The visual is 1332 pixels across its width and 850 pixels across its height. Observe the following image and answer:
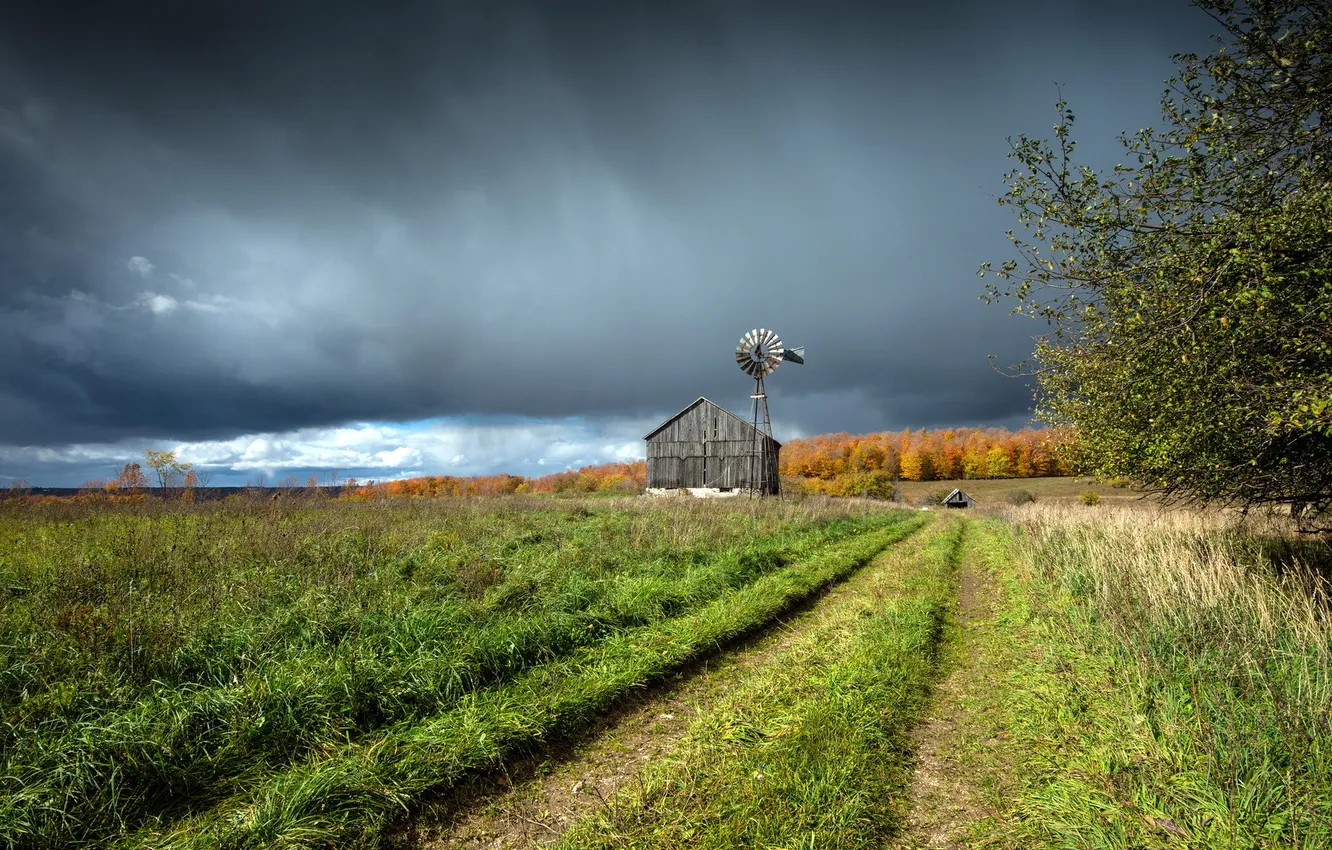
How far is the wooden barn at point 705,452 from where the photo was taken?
41.8 meters

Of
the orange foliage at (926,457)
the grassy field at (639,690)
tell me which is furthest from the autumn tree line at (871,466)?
the grassy field at (639,690)

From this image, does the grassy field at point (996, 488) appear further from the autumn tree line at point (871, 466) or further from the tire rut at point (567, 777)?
the tire rut at point (567, 777)

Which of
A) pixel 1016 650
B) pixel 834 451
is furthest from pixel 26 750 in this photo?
pixel 834 451

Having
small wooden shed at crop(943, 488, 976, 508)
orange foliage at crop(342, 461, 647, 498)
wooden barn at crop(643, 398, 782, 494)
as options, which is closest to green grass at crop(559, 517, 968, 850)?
orange foliage at crop(342, 461, 647, 498)

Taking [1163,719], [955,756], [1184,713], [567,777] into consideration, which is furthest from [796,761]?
[1184,713]

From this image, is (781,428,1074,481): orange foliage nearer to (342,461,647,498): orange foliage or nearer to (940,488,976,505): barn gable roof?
(940,488,976,505): barn gable roof

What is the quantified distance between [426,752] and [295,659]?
2.41 m

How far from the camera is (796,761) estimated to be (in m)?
4.69

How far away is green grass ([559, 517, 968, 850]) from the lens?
12.8 ft

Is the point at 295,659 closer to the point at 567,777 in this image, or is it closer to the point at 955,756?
the point at 567,777

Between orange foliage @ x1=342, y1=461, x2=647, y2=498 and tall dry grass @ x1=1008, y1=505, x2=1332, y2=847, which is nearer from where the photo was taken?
tall dry grass @ x1=1008, y1=505, x2=1332, y2=847

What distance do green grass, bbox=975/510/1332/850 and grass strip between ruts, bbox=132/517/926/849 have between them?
365 cm

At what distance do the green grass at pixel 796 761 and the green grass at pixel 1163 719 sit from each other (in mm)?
831

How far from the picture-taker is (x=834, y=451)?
138 meters
